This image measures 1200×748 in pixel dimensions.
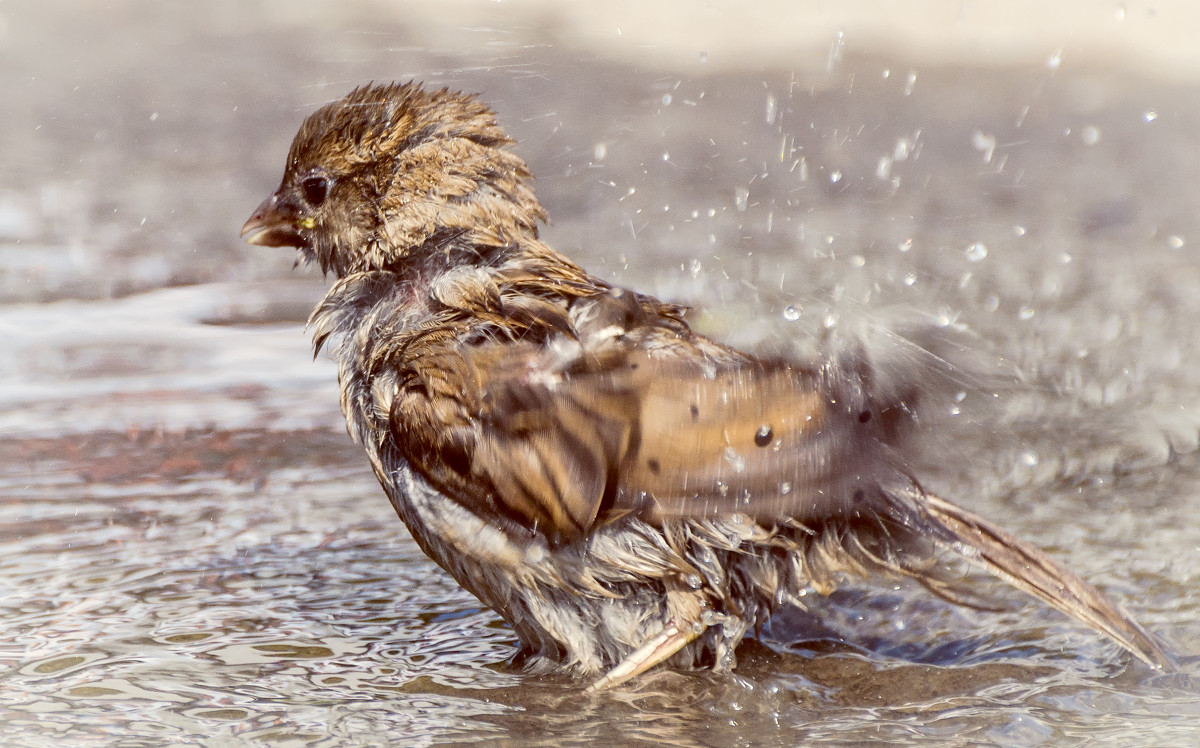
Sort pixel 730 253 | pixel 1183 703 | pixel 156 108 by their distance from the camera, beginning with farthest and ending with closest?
1. pixel 156 108
2. pixel 730 253
3. pixel 1183 703

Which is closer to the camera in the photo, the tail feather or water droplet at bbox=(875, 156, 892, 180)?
the tail feather

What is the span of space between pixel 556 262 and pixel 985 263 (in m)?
4.64

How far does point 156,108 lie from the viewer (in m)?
10.1

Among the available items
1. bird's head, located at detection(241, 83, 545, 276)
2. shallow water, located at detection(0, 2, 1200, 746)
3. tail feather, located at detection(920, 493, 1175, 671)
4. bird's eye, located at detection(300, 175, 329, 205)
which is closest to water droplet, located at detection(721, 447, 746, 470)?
shallow water, located at detection(0, 2, 1200, 746)

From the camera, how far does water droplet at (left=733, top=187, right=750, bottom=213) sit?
9211 mm

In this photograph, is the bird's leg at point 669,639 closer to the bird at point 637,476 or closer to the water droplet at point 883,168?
the bird at point 637,476

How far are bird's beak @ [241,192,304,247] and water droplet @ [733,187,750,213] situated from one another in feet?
17.3

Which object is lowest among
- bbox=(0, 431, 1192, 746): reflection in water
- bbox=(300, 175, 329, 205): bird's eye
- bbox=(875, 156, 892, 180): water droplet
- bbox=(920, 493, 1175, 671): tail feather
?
bbox=(0, 431, 1192, 746): reflection in water

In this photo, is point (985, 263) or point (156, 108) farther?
point (156, 108)

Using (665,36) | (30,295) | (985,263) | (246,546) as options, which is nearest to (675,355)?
(246,546)

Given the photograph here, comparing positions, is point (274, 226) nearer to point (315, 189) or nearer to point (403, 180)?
point (315, 189)

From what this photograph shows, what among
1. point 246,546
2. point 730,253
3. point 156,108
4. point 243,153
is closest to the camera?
point 246,546

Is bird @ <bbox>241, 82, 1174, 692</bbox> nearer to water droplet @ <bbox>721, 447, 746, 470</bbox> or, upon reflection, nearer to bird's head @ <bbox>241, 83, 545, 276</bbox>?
water droplet @ <bbox>721, 447, 746, 470</bbox>

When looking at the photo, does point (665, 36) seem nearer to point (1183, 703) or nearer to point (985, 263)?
point (985, 263)
